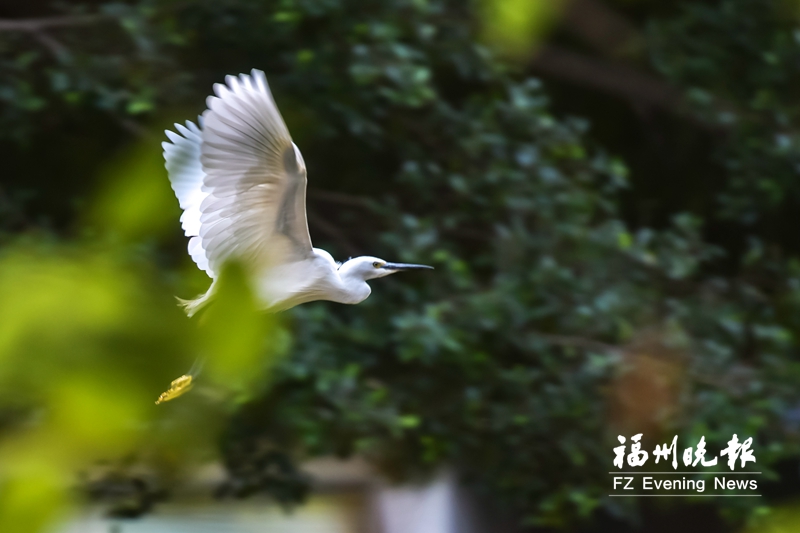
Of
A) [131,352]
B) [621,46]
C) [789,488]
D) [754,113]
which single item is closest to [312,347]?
[621,46]

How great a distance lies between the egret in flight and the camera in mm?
735

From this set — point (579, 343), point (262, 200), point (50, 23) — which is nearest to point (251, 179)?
point (262, 200)

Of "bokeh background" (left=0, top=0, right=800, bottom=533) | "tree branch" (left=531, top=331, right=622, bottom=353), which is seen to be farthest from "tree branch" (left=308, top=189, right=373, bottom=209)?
"tree branch" (left=531, top=331, right=622, bottom=353)

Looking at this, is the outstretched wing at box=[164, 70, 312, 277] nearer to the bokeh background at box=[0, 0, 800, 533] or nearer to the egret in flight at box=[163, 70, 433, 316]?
the egret in flight at box=[163, 70, 433, 316]

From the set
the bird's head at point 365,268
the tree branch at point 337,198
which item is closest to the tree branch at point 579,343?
the tree branch at point 337,198

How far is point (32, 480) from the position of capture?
1.76 ft

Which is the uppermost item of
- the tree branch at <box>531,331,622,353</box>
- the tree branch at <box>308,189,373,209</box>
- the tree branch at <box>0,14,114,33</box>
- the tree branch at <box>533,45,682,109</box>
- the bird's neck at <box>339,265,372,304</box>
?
the tree branch at <box>533,45,682,109</box>

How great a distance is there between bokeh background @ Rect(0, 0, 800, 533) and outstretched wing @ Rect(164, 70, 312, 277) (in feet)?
3.55

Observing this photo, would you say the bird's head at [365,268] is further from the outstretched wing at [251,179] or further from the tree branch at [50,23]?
the tree branch at [50,23]

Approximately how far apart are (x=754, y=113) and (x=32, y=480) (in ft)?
7.79

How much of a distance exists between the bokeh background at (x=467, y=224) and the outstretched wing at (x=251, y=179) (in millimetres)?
1082

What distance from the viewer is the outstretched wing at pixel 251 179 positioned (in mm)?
740

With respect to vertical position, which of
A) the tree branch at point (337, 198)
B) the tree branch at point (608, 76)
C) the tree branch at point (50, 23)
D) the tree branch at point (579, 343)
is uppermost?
the tree branch at point (608, 76)

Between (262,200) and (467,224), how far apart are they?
5.83 feet
